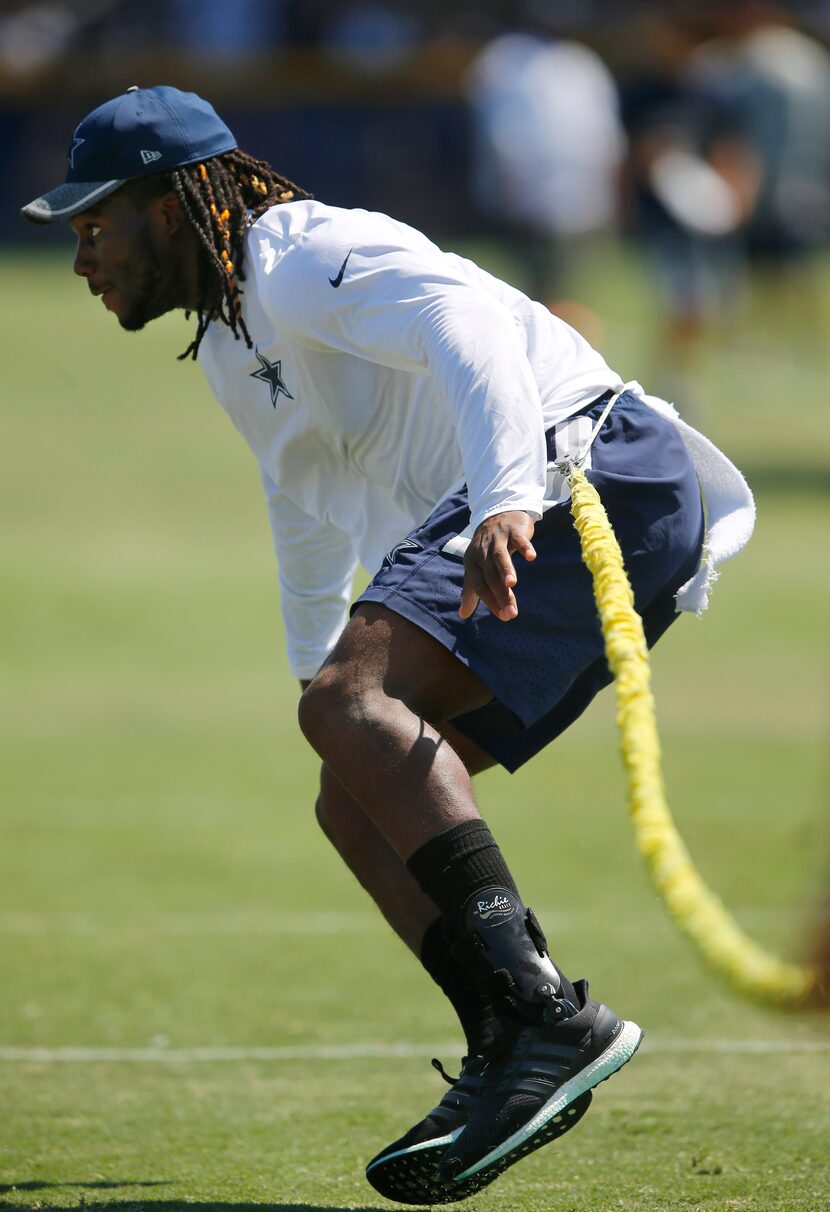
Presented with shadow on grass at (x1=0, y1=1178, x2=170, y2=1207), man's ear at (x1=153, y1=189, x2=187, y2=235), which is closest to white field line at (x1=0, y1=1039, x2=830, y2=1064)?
shadow on grass at (x1=0, y1=1178, x2=170, y2=1207)

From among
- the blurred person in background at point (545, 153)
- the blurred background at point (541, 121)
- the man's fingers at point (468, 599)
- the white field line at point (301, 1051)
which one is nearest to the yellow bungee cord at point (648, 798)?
the man's fingers at point (468, 599)

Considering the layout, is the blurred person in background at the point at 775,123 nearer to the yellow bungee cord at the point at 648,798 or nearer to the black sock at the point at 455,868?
the yellow bungee cord at the point at 648,798

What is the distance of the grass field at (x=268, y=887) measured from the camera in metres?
4.31

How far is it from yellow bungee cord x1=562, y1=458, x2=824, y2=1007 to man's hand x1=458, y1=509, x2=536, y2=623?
0.59 ft

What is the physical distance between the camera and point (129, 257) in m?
4.16

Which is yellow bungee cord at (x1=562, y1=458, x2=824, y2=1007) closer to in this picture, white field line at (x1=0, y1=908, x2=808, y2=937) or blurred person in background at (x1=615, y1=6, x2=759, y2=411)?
white field line at (x1=0, y1=908, x2=808, y2=937)

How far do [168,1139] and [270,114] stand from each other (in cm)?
1890

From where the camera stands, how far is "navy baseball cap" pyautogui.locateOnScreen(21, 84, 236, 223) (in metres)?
4.05

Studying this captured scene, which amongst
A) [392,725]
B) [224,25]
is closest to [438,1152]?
[392,725]

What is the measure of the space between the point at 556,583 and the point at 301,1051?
1.93 metres

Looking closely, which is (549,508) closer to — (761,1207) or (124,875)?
(761,1207)

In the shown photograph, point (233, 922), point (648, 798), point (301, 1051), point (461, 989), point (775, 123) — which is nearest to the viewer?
point (648, 798)

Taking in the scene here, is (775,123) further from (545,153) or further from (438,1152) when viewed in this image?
(438,1152)

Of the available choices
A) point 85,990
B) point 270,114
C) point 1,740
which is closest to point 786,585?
→ point 1,740
